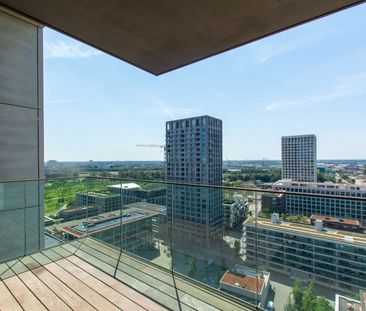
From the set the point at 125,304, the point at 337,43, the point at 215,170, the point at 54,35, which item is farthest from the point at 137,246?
the point at 215,170

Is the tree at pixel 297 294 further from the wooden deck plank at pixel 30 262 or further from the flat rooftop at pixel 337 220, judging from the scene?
the wooden deck plank at pixel 30 262

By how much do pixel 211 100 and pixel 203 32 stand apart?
21676 mm

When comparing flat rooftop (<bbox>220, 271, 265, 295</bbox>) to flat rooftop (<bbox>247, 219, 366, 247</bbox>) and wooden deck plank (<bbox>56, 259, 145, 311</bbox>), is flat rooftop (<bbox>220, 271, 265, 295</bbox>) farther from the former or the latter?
wooden deck plank (<bbox>56, 259, 145, 311</bbox>)

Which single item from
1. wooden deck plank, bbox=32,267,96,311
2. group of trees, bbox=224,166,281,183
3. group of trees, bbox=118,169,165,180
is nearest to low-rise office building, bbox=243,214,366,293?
wooden deck plank, bbox=32,267,96,311

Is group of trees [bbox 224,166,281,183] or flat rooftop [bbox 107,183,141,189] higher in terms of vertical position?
flat rooftop [bbox 107,183,141,189]

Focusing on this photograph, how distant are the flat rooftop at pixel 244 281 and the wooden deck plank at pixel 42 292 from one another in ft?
4.69

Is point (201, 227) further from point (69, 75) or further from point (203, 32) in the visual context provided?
point (69, 75)

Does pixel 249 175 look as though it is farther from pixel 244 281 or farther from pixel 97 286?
pixel 97 286

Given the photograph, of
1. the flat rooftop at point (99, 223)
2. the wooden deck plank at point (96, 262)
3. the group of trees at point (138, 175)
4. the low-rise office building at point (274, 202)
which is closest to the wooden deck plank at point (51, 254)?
the wooden deck plank at point (96, 262)

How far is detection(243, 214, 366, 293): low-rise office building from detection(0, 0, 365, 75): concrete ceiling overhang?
2394mm

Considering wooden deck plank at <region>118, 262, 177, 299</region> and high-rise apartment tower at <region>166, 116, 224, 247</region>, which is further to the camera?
high-rise apartment tower at <region>166, 116, 224, 247</region>

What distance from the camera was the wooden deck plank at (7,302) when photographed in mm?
1985

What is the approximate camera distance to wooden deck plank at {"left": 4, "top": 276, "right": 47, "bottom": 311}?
6.59ft

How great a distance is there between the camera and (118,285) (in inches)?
92.4
